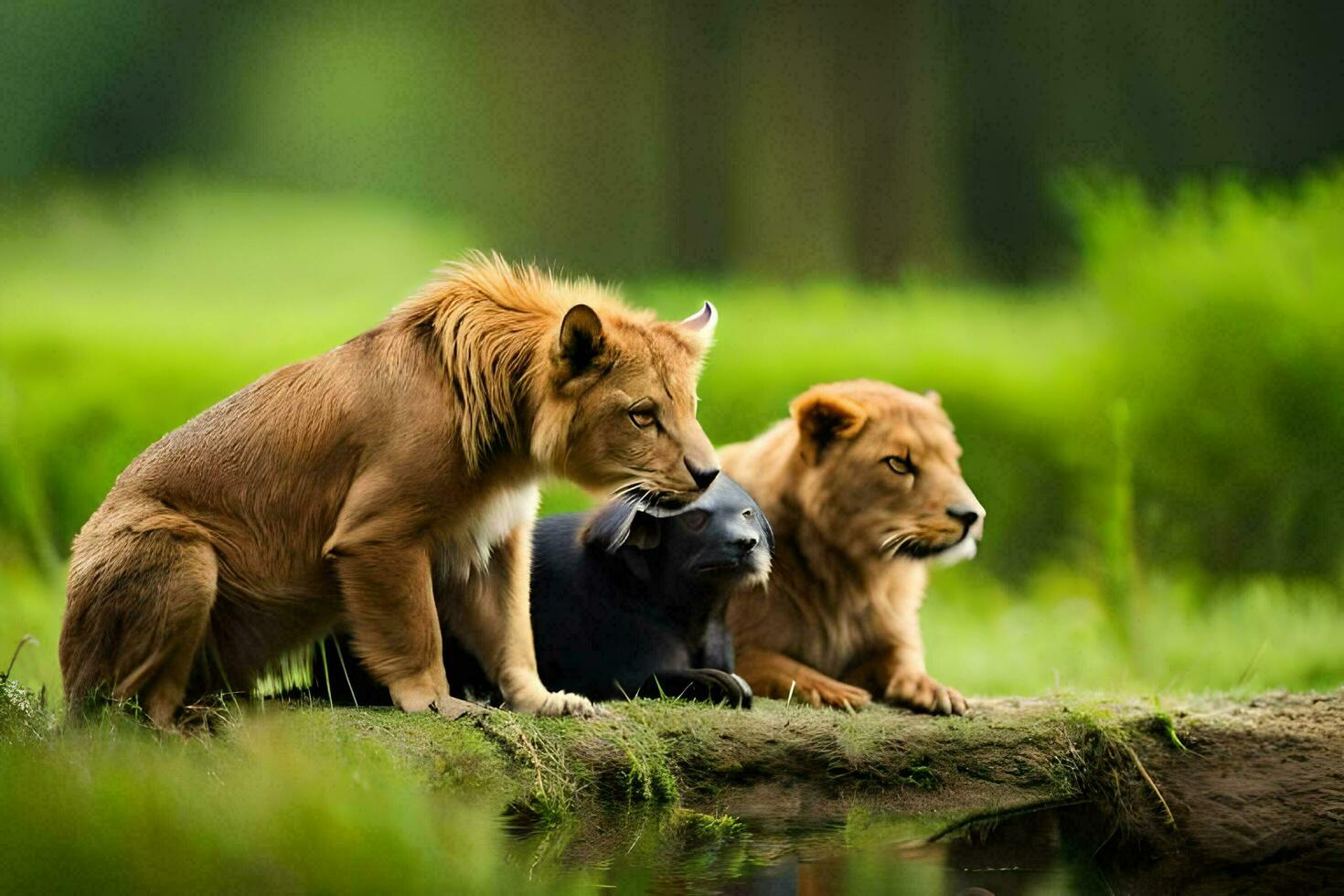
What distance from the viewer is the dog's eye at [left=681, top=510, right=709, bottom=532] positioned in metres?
4.72

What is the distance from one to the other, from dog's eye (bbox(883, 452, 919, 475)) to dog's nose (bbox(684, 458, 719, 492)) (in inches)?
50.3

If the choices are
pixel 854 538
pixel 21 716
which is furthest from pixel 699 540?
pixel 21 716

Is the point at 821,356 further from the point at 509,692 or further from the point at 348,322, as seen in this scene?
the point at 509,692

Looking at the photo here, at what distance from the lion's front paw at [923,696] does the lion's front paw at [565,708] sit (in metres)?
1.15

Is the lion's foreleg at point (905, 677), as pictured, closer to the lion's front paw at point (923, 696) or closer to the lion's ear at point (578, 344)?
the lion's front paw at point (923, 696)

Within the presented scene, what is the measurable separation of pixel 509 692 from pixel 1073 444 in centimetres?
574

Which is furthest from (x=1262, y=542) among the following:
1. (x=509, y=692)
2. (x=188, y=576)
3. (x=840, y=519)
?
(x=188, y=576)

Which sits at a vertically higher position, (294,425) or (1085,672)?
(294,425)

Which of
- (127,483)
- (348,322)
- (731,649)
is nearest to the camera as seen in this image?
(127,483)

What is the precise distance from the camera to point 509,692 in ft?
14.3

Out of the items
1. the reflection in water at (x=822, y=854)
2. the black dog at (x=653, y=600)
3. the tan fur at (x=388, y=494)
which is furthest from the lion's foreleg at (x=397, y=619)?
the black dog at (x=653, y=600)

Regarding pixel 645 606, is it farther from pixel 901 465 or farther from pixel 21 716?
pixel 21 716

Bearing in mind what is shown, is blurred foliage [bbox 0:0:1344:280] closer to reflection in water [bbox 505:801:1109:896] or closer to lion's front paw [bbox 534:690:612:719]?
lion's front paw [bbox 534:690:612:719]

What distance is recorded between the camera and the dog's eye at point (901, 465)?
5.17 m
